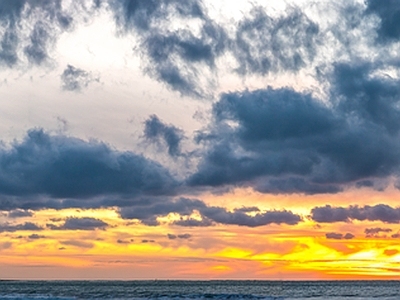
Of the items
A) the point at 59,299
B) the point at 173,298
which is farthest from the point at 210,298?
the point at 59,299

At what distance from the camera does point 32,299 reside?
328 ft

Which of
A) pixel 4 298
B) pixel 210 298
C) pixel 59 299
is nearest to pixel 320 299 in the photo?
pixel 210 298

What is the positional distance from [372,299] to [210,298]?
102 ft

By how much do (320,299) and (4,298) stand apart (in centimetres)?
5671

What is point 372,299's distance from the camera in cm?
12900

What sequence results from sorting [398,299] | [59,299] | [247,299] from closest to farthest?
[59,299] → [247,299] → [398,299]

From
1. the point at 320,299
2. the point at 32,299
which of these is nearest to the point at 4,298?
the point at 32,299

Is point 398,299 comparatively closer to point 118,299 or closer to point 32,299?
point 118,299

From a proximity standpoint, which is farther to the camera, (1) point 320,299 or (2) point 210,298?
(1) point 320,299

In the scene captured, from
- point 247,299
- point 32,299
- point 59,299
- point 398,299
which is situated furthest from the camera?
point 398,299

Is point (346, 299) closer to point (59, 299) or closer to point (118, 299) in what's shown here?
point (118, 299)

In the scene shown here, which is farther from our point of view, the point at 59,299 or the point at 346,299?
the point at 346,299

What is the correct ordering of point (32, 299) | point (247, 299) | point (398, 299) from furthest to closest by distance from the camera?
point (398, 299)
point (247, 299)
point (32, 299)

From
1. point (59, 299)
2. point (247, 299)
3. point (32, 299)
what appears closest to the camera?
point (32, 299)
